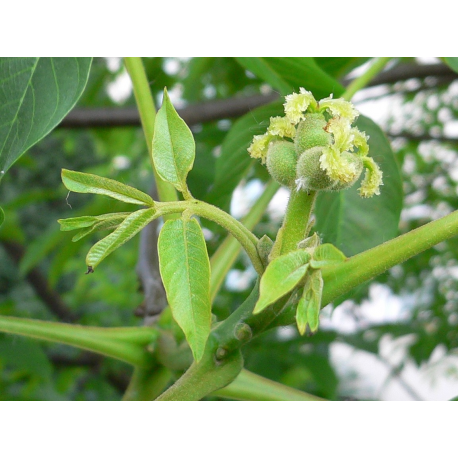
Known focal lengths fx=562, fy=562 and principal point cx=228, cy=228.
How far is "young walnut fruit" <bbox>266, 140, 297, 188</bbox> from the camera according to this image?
429 millimetres

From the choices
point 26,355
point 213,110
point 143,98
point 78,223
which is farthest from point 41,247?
point 78,223

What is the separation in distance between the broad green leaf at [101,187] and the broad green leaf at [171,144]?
0.03 meters

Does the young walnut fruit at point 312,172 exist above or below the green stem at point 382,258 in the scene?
above

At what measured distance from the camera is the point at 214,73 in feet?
5.64

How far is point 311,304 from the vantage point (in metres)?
0.36

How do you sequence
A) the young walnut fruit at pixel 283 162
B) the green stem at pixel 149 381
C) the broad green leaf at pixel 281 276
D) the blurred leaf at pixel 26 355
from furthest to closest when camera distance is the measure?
the blurred leaf at pixel 26 355, the green stem at pixel 149 381, the young walnut fruit at pixel 283 162, the broad green leaf at pixel 281 276

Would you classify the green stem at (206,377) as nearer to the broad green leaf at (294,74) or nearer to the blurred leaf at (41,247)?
the broad green leaf at (294,74)

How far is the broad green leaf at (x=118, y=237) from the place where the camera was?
1.22 ft

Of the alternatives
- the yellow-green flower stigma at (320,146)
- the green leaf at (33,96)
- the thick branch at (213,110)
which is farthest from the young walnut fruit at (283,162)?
the thick branch at (213,110)

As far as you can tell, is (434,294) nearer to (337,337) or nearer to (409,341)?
(409,341)

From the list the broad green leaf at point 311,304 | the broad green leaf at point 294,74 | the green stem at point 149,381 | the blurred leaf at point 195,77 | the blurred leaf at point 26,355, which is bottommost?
the broad green leaf at point 311,304

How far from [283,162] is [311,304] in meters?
0.12

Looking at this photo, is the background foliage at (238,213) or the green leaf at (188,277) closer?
the green leaf at (188,277)

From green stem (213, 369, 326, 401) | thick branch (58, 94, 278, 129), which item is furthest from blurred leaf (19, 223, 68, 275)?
green stem (213, 369, 326, 401)
